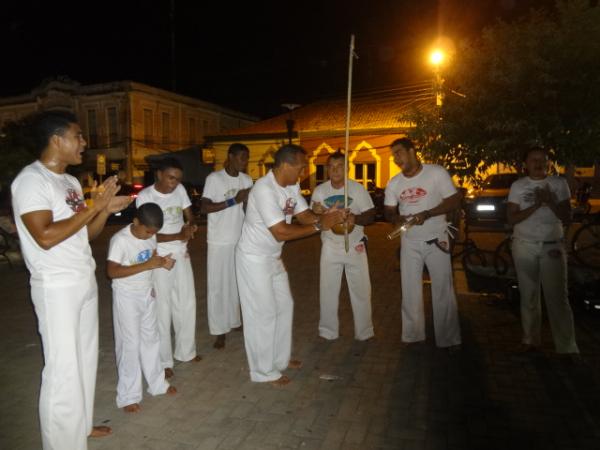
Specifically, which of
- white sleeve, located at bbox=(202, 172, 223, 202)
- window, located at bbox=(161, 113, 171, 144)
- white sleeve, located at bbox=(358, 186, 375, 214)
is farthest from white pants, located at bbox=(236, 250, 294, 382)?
window, located at bbox=(161, 113, 171, 144)

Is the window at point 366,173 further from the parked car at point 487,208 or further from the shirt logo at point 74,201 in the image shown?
the shirt logo at point 74,201

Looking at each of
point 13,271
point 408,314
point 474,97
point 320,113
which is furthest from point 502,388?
point 320,113

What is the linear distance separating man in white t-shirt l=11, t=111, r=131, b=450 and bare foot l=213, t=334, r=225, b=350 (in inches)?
93.2

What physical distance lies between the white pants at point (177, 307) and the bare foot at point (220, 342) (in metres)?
0.45

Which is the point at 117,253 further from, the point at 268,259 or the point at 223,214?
the point at 223,214

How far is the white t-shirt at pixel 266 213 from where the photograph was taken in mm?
4074

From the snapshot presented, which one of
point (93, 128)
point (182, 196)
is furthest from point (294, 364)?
point (93, 128)

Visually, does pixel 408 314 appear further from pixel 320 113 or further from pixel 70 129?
pixel 320 113

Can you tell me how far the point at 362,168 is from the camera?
2639 centimetres

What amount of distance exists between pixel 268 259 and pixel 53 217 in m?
1.92

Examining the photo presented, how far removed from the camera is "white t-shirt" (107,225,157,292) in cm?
384

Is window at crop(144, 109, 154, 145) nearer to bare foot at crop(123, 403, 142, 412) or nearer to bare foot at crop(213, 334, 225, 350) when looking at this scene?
bare foot at crop(213, 334, 225, 350)

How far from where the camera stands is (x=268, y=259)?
4.30 metres

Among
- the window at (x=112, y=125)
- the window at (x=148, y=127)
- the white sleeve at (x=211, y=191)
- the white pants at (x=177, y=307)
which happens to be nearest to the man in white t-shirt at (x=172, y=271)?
the white pants at (x=177, y=307)
